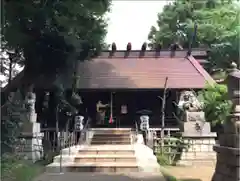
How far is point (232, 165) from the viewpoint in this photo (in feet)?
21.2

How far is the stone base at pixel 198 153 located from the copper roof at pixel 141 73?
20.4 feet

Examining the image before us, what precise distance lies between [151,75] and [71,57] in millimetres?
7435

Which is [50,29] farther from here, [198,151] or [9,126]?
[198,151]

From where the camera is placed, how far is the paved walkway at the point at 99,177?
337 inches

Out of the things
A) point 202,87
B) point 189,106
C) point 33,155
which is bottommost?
point 33,155

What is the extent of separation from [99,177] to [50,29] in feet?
21.6

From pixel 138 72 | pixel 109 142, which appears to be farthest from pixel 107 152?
pixel 138 72

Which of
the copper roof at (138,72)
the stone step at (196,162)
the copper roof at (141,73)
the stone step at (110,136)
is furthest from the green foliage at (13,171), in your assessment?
the copper roof at (141,73)

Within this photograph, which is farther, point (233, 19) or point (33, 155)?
point (233, 19)

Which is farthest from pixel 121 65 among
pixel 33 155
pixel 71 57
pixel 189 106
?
pixel 33 155

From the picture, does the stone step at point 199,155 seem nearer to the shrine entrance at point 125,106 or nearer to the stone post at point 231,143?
the stone post at point 231,143

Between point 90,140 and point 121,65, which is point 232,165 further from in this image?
point 121,65

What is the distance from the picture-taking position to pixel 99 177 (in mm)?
8867

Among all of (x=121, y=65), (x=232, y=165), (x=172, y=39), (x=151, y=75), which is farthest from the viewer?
(x=172, y=39)
